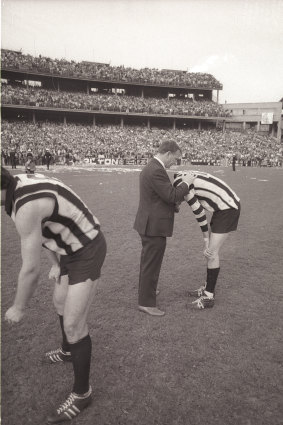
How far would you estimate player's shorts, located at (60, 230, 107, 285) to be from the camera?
274 centimetres

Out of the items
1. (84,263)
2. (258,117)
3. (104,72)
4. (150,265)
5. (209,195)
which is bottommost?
(150,265)

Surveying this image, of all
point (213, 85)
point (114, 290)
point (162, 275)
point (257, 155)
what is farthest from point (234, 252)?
point (213, 85)

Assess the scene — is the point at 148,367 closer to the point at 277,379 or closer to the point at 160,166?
the point at 277,379

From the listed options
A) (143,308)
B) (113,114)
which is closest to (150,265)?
(143,308)

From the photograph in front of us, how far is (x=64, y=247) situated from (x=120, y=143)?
Result: 41.3m

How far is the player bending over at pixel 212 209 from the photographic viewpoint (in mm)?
4531

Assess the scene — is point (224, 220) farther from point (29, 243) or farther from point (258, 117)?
point (258, 117)

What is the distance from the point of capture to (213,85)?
2263 inches

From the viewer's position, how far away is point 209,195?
459 cm

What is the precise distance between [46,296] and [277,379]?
3.13 m

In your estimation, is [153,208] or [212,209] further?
[212,209]

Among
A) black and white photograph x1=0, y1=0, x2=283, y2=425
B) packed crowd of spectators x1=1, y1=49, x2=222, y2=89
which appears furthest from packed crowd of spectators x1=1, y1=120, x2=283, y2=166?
black and white photograph x1=0, y1=0, x2=283, y2=425

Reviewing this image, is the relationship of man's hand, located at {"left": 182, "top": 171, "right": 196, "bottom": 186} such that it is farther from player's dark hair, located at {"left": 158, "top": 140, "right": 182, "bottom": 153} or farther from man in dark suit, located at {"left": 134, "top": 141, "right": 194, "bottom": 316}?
player's dark hair, located at {"left": 158, "top": 140, "right": 182, "bottom": 153}

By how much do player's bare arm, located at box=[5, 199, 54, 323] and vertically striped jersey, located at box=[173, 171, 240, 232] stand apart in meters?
2.45
